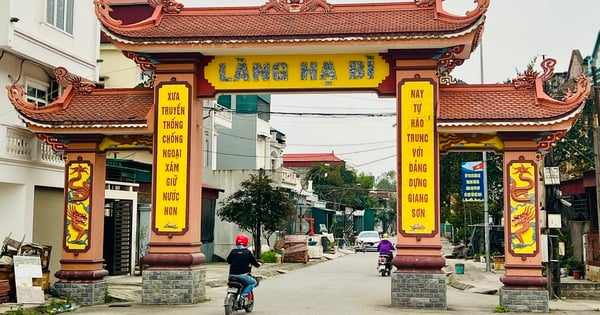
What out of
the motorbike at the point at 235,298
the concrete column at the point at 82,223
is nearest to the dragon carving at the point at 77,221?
the concrete column at the point at 82,223

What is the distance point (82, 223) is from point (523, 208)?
8.73 meters

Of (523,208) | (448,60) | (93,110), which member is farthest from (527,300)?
(93,110)

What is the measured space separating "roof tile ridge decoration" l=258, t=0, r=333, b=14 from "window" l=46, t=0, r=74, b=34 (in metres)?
5.19

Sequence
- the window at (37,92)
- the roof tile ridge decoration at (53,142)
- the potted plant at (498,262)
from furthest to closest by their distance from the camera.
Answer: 1. the potted plant at (498,262)
2. the window at (37,92)
3. the roof tile ridge decoration at (53,142)

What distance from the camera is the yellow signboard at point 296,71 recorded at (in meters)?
14.4

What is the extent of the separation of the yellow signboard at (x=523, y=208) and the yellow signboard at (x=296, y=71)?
3.20 meters

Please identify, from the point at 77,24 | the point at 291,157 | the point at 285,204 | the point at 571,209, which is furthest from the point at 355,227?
the point at 77,24

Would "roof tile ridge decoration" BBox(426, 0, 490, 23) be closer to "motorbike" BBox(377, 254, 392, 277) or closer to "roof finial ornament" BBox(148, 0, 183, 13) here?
"roof finial ornament" BBox(148, 0, 183, 13)

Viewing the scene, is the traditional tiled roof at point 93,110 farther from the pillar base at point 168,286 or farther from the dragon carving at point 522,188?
the dragon carving at point 522,188

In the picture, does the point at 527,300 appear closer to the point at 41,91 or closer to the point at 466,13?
the point at 466,13

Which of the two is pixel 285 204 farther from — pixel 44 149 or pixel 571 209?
pixel 44 149

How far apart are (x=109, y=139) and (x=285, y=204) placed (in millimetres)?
13893

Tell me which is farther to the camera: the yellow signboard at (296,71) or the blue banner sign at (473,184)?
the blue banner sign at (473,184)

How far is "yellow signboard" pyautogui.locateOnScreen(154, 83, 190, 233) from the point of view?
14.3m
